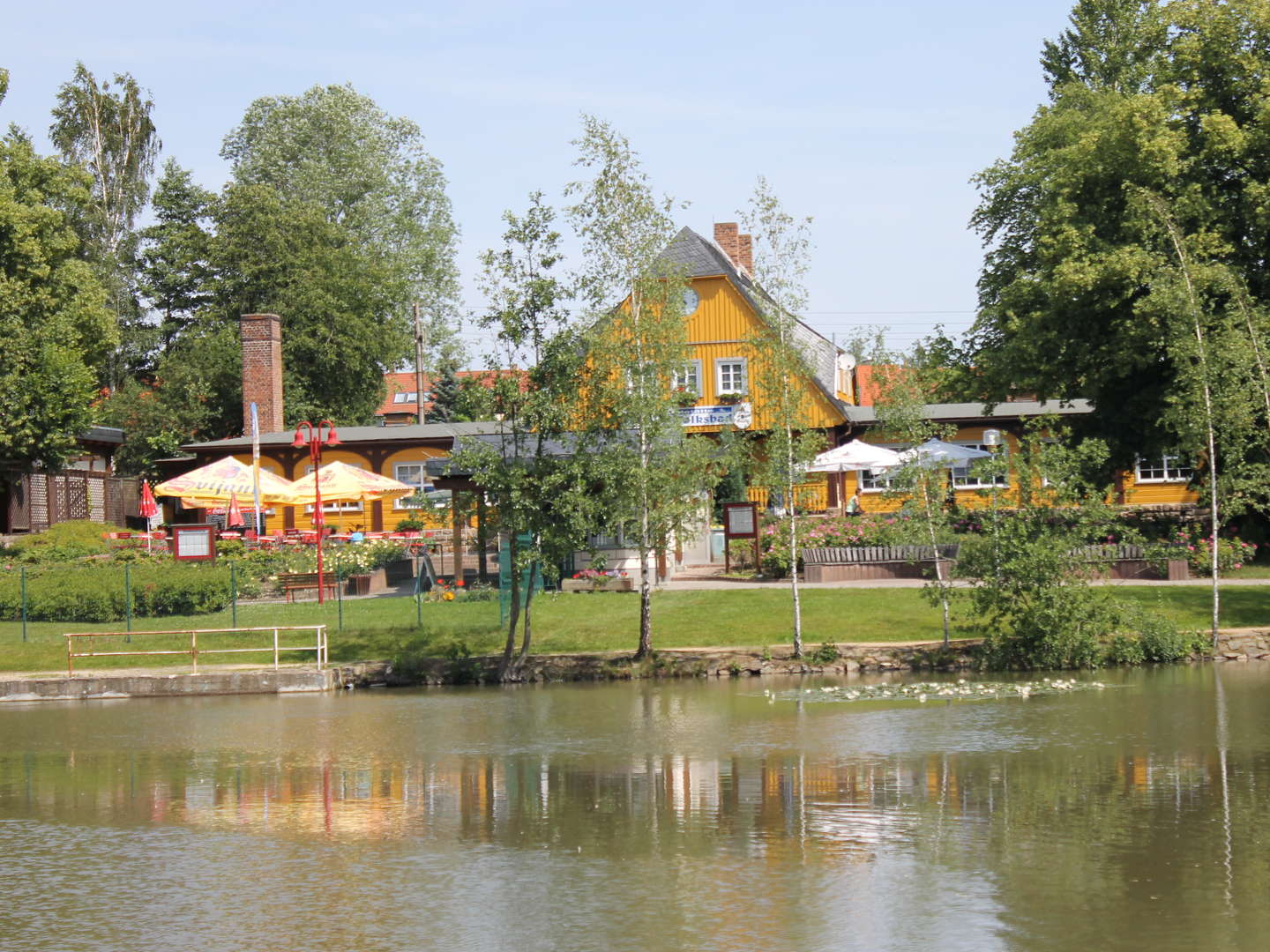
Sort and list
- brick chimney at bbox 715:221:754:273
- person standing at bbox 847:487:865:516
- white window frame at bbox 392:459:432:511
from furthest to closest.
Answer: brick chimney at bbox 715:221:754:273 < white window frame at bbox 392:459:432:511 < person standing at bbox 847:487:865:516

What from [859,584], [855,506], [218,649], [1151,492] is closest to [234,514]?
[218,649]

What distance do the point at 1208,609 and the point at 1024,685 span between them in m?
6.31

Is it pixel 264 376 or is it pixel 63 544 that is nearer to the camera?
pixel 63 544

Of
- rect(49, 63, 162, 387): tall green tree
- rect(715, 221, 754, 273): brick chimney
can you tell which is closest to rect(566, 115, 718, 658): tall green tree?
rect(715, 221, 754, 273): brick chimney

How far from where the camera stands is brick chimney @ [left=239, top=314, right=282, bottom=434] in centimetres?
4875

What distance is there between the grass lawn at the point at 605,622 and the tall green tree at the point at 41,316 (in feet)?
38.7

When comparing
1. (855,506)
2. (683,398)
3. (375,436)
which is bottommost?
(855,506)

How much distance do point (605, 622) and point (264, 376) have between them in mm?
27550

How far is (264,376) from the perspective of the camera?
49.2 m

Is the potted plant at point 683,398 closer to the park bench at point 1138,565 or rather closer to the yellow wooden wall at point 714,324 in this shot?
the park bench at point 1138,565

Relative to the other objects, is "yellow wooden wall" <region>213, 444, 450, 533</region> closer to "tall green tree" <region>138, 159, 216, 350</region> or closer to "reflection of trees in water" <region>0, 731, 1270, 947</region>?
"tall green tree" <region>138, 159, 216, 350</region>

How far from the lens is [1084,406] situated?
145 feet

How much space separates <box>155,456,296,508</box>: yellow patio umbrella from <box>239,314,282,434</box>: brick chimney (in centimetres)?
1203

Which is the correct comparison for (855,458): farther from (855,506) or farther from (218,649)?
(218,649)
